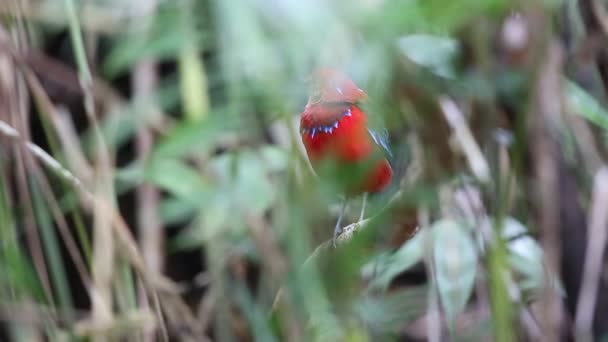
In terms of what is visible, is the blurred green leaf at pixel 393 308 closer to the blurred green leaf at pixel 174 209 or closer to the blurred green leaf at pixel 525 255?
the blurred green leaf at pixel 525 255

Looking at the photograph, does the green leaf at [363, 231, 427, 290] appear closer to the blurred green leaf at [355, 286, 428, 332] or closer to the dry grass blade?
the blurred green leaf at [355, 286, 428, 332]

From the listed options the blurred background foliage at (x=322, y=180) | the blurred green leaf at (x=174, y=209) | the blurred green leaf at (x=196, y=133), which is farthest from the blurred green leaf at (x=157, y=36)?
the blurred green leaf at (x=174, y=209)

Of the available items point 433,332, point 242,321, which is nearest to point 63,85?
point 242,321

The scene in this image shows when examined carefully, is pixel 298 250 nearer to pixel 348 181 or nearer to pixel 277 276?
pixel 348 181

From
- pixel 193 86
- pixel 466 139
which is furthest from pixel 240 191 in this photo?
pixel 466 139

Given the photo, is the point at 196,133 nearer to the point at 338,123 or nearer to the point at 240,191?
the point at 240,191

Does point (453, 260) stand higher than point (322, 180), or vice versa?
point (322, 180)
